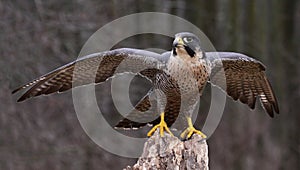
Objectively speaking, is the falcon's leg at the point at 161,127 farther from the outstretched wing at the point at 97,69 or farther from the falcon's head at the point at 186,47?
the falcon's head at the point at 186,47

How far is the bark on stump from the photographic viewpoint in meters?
4.93

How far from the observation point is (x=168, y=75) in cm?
520

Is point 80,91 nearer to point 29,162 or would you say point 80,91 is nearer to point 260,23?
point 29,162

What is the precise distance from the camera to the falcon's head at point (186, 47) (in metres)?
5.07

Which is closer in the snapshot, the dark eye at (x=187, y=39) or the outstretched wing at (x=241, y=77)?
the dark eye at (x=187, y=39)

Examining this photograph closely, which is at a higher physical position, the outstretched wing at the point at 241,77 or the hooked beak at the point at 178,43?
the hooked beak at the point at 178,43

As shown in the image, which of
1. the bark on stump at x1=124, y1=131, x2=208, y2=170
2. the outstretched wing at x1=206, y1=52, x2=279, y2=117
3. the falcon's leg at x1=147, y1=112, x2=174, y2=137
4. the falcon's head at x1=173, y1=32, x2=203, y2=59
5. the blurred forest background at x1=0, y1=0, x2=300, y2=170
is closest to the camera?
the bark on stump at x1=124, y1=131, x2=208, y2=170

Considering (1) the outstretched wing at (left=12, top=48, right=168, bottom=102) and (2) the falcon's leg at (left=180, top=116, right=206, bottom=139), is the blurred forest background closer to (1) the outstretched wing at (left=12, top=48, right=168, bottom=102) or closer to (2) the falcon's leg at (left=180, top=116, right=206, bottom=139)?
(1) the outstretched wing at (left=12, top=48, right=168, bottom=102)

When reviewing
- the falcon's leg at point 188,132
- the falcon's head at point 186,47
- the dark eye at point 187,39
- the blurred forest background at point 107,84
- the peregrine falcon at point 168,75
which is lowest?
the blurred forest background at point 107,84

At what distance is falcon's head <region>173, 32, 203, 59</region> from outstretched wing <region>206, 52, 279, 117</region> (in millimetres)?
240

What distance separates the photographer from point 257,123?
9242 millimetres

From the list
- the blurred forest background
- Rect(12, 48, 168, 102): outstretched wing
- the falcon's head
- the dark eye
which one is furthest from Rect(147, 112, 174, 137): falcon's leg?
the blurred forest background

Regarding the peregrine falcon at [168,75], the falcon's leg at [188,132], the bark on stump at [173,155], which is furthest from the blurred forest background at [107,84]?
the bark on stump at [173,155]

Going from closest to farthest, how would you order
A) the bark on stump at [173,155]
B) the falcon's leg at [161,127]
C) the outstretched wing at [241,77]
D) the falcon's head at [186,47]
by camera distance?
the bark on stump at [173,155], the falcon's head at [186,47], the falcon's leg at [161,127], the outstretched wing at [241,77]
